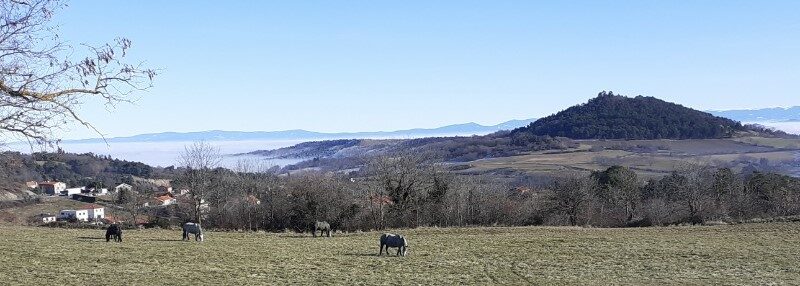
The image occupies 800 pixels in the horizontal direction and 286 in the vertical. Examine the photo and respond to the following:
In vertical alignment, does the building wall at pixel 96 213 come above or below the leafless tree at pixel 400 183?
below

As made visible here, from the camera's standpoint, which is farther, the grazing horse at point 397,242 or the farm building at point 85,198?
the farm building at point 85,198

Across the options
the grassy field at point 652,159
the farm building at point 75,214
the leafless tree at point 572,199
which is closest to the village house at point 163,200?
the farm building at point 75,214

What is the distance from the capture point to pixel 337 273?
24562 millimetres

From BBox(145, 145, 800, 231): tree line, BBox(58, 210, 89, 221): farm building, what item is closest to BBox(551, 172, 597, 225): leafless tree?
BBox(145, 145, 800, 231): tree line

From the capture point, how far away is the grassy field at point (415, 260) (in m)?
23.2

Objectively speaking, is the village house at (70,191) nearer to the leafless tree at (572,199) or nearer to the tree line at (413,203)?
the tree line at (413,203)

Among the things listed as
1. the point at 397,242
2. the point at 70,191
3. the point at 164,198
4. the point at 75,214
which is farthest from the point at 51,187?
the point at 397,242

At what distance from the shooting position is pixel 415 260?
29312 mm

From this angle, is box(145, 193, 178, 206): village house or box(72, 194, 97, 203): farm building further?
box(72, 194, 97, 203): farm building

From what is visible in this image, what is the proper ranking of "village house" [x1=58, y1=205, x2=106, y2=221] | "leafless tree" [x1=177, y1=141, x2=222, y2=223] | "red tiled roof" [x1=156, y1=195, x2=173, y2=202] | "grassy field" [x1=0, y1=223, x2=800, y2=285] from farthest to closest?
1. "red tiled roof" [x1=156, y1=195, x2=173, y2=202]
2. "village house" [x1=58, y1=205, x2=106, y2=221]
3. "leafless tree" [x1=177, y1=141, x2=222, y2=223]
4. "grassy field" [x1=0, y1=223, x2=800, y2=285]

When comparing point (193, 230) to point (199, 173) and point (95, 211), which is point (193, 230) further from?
point (95, 211)

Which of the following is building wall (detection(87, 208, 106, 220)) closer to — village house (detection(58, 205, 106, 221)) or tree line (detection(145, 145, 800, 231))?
village house (detection(58, 205, 106, 221))

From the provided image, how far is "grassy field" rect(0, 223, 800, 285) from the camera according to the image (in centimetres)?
2320

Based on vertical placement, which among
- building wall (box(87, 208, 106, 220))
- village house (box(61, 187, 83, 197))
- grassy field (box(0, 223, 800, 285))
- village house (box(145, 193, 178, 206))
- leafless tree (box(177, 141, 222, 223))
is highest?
leafless tree (box(177, 141, 222, 223))
